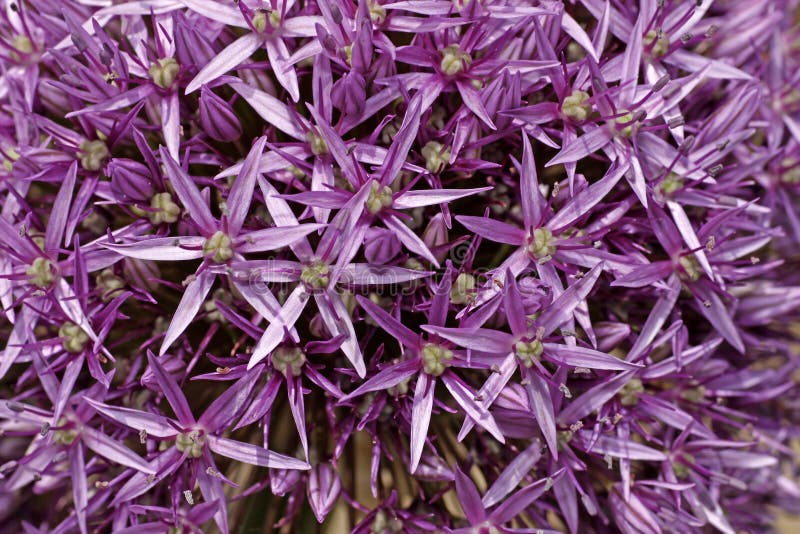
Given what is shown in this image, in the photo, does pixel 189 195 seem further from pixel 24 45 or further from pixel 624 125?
pixel 624 125

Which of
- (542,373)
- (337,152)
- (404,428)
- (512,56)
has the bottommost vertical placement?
(404,428)

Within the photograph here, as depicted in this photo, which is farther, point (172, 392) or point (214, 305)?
point (214, 305)

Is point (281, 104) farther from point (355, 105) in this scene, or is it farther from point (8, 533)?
point (8, 533)

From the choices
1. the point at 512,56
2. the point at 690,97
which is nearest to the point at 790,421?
the point at 690,97

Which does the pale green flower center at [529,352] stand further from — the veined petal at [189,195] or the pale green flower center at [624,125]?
the veined petal at [189,195]

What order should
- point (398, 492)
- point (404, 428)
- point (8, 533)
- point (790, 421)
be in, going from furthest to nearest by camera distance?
1. point (790, 421)
2. point (8, 533)
3. point (398, 492)
4. point (404, 428)

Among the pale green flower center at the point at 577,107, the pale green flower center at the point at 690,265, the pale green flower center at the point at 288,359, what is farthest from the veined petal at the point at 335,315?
the pale green flower center at the point at 690,265

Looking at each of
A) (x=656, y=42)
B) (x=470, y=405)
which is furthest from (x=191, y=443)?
(x=656, y=42)
